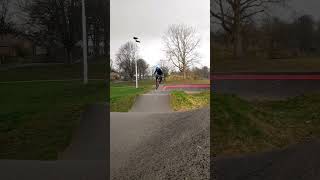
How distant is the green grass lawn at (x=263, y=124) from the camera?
688cm

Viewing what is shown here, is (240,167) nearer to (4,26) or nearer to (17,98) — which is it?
(17,98)

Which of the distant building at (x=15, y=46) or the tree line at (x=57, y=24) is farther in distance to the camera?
the distant building at (x=15, y=46)

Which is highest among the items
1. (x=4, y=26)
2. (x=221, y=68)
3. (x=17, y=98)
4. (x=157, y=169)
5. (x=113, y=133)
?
(x=4, y=26)

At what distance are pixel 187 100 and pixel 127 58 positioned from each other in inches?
60.1

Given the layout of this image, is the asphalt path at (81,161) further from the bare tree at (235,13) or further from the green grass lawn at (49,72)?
the bare tree at (235,13)

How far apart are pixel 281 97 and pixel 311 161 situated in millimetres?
1291

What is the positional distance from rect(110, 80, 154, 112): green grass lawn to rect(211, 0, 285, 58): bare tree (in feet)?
6.94

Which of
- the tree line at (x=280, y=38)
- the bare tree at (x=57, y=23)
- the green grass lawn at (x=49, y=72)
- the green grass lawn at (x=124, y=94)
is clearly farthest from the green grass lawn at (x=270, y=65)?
the bare tree at (x=57, y=23)

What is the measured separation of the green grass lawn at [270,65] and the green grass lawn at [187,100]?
3.67 feet

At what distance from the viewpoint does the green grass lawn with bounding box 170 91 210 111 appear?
25.2 feet

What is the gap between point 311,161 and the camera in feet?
20.8

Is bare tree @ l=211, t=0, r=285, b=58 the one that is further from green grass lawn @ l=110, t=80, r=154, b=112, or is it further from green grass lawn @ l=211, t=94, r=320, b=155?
green grass lawn @ l=110, t=80, r=154, b=112

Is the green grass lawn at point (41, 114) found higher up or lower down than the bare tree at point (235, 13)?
lower down

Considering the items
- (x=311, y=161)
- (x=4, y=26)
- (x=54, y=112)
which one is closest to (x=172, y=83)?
(x=54, y=112)
